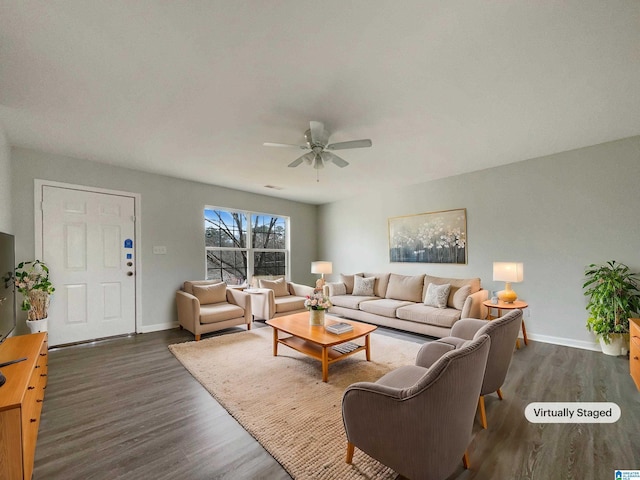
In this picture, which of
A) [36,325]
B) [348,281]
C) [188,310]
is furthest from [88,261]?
[348,281]

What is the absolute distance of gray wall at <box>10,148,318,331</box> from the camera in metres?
3.39

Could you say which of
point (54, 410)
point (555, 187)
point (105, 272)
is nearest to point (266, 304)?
point (105, 272)

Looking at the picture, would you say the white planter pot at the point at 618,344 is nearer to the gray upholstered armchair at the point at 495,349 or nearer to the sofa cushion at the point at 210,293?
the gray upholstered armchair at the point at 495,349

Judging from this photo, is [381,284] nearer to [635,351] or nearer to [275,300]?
[275,300]

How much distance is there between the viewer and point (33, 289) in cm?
312

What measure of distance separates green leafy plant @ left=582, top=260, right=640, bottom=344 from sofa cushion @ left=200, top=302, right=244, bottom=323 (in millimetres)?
4545

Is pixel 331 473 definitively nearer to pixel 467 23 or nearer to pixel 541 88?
pixel 467 23

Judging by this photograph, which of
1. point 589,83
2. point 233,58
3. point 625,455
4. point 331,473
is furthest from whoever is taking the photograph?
point 589,83

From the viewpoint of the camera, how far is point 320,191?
555cm

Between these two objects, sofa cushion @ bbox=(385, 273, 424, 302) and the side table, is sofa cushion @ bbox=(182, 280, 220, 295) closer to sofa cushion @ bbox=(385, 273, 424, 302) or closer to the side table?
sofa cushion @ bbox=(385, 273, 424, 302)

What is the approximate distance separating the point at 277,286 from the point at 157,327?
79.6 inches

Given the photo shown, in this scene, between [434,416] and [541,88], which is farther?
[541,88]

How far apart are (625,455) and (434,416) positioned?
148 cm

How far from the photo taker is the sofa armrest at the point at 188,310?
3803 millimetres
